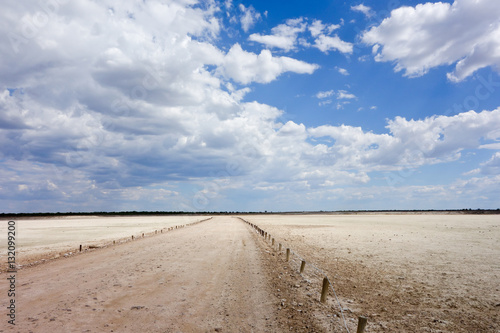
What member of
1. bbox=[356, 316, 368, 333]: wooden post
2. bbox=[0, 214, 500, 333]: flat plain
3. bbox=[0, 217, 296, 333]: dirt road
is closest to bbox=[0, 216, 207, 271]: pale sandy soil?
bbox=[0, 214, 500, 333]: flat plain

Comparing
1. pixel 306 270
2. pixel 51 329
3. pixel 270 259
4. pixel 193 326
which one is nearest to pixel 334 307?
pixel 193 326

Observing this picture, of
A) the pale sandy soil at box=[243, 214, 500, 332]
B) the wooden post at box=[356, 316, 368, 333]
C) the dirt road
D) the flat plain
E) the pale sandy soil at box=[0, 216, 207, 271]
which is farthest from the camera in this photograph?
the pale sandy soil at box=[0, 216, 207, 271]

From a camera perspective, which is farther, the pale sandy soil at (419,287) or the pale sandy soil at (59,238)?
the pale sandy soil at (59,238)

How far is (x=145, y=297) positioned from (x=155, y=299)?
Answer: 54 centimetres

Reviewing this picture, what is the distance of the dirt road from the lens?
8.54 metres

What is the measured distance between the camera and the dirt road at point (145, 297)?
854 cm

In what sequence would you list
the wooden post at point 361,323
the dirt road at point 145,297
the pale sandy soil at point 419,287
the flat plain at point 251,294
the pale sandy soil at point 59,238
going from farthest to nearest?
1. the pale sandy soil at point 59,238
2. the pale sandy soil at point 419,287
3. the flat plain at point 251,294
4. the dirt road at point 145,297
5. the wooden post at point 361,323

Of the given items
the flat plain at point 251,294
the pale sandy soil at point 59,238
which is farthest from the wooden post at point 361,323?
the pale sandy soil at point 59,238

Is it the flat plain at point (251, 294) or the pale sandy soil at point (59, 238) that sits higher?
the flat plain at point (251, 294)

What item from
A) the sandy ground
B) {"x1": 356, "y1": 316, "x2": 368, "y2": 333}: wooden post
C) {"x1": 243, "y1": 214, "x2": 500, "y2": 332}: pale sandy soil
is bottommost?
{"x1": 243, "y1": 214, "x2": 500, "y2": 332}: pale sandy soil

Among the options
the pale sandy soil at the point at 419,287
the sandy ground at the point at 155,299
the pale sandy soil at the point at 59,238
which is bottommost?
the pale sandy soil at the point at 59,238

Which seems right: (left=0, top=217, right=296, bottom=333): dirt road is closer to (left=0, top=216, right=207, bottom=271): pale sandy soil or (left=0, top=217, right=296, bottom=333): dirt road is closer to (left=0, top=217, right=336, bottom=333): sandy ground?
(left=0, top=217, right=336, bottom=333): sandy ground

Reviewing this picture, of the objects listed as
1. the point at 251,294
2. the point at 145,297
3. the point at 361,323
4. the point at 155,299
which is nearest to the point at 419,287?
the point at 251,294

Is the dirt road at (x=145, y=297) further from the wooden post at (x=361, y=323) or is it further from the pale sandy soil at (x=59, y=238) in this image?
the pale sandy soil at (x=59, y=238)
